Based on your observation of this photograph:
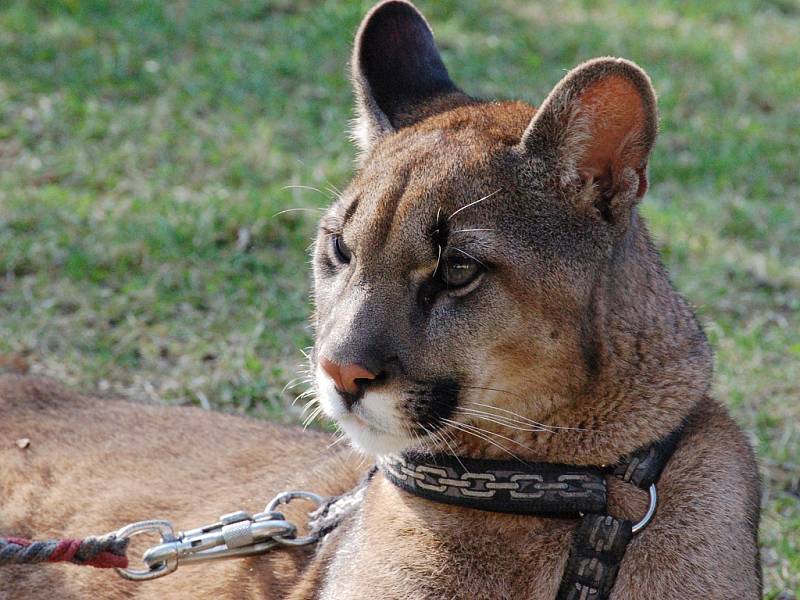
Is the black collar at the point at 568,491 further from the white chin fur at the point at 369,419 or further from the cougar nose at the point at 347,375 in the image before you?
the cougar nose at the point at 347,375

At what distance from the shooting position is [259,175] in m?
7.42

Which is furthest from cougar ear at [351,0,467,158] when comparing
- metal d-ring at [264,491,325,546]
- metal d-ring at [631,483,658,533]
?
metal d-ring at [631,483,658,533]

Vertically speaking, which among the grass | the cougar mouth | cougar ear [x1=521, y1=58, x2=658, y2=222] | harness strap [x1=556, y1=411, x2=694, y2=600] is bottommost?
the grass

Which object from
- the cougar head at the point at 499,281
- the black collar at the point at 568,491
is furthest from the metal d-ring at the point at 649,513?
the cougar head at the point at 499,281

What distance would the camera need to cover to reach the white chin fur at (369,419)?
2.97 m

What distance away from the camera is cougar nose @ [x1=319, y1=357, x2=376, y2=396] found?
292cm

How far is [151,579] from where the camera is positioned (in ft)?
11.5

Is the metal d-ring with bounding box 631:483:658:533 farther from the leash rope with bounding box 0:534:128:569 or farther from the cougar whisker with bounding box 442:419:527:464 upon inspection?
the leash rope with bounding box 0:534:128:569

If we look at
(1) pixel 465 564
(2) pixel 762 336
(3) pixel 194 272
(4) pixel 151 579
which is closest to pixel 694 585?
(1) pixel 465 564

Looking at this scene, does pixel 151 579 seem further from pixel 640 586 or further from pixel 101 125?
pixel 101 125

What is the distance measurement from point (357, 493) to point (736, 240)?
4354 millimetres

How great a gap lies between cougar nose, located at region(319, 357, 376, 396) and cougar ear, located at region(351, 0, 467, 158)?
3.42ft

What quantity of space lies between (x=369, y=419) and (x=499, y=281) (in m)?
0.52

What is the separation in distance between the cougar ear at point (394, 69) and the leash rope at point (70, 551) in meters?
1.53
